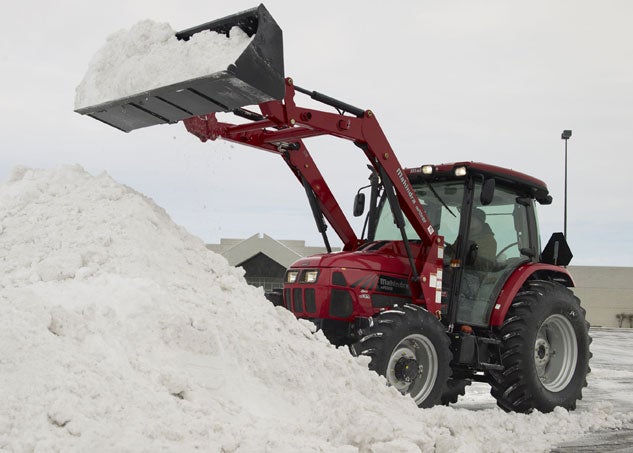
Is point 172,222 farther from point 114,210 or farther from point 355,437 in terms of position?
point 355,437

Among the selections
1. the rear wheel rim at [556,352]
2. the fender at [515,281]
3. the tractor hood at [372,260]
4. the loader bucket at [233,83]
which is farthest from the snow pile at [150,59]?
the rear wheel rim at [556,352]

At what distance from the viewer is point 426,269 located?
24.0 ft

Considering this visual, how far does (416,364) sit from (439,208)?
197 centimetres

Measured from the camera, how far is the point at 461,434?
16.7 ft

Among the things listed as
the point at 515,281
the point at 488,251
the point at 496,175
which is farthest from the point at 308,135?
the point at 515,281

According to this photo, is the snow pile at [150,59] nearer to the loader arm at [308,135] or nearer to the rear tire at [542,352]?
the loader arm at [308,135]

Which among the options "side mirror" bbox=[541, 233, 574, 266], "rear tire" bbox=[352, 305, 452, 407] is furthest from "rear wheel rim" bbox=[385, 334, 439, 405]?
"side mirror" bbox=[541, 233, 574, 266]

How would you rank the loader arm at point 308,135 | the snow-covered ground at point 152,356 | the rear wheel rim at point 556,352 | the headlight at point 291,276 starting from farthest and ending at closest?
the rear wheel rim at point 556,352 → the headlight at point 291,276 → the loader arm at point 308,135 → the snow-covered ground at point 152,356

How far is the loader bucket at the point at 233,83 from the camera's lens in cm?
554

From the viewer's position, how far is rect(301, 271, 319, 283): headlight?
7.22m

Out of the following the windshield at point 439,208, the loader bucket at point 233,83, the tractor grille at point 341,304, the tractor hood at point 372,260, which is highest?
the loader bucket at point 233,83

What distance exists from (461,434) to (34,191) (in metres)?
3.90

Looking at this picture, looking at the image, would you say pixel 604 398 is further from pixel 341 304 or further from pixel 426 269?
pixel 341 304

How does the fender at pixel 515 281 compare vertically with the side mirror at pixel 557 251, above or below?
below
